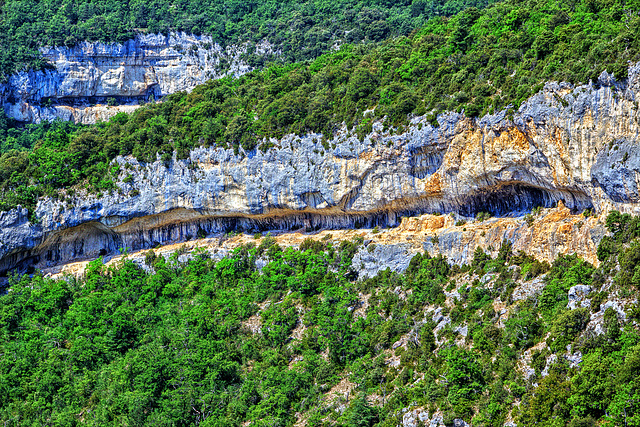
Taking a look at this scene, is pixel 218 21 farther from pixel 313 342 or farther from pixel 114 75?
pixel 313 342

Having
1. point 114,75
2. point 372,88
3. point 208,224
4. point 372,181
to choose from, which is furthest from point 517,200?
point 114,75

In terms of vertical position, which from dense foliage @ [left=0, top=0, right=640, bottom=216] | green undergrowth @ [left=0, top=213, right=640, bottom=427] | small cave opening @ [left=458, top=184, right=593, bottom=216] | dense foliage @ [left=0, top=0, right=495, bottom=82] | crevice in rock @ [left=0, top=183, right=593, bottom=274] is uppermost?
dense foliage @ [left=0, top=0, right=495, bottom=82]

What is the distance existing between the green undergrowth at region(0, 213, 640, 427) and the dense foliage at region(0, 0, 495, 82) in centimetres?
3638

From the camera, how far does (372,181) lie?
51.7 metres

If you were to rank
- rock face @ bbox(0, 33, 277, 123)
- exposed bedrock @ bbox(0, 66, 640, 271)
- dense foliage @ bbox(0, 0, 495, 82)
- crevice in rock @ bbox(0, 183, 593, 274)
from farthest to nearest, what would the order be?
1. rock face @ bbox(0, 33, 277, 123)
2. dense foliage @ bbox(0, 0, 495, 82)
3. crevice in rock @ bbox(0, 183, 593, 274)
4. exposed bedrock @ bbox(0, 66, 640, 271)

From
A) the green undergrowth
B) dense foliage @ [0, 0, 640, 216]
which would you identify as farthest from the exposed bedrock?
the green undergrowth

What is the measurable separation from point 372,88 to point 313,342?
19176mm

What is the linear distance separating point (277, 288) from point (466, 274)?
13932 millimetres

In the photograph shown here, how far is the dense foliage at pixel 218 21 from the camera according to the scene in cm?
8494

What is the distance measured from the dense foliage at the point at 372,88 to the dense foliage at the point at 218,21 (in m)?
14.4

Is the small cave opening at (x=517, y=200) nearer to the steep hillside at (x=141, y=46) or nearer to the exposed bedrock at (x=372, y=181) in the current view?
the exposed bedrock at (x=372, y=181)

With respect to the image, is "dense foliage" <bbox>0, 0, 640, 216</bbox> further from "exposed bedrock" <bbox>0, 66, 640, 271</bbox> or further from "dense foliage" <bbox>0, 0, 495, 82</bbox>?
"dense foliage" <bbox>0, 0, 495, 82</bbox>

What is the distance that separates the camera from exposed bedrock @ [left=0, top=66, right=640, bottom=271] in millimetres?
38906

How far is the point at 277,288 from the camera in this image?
52812 millimetres
